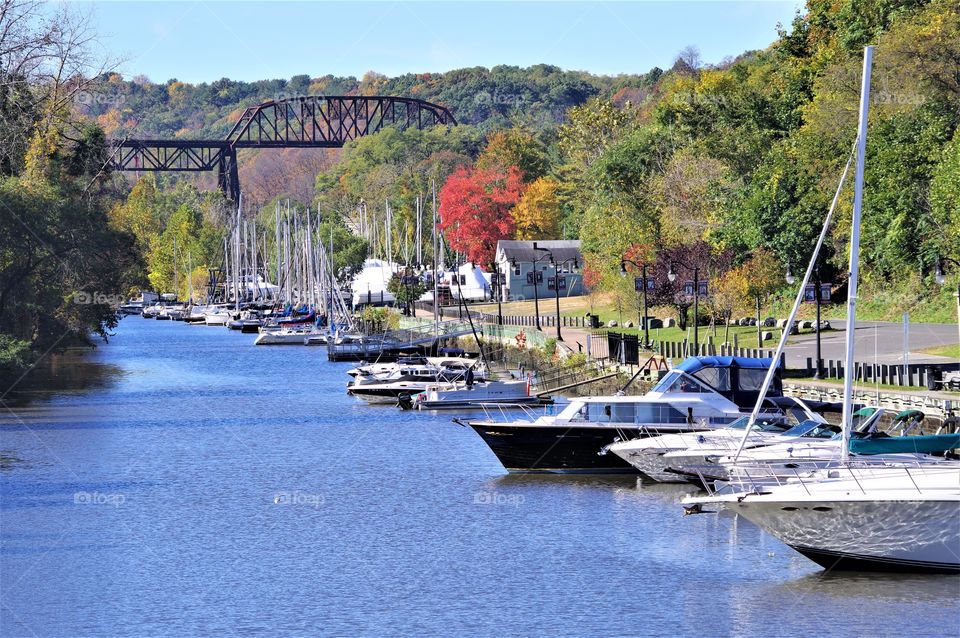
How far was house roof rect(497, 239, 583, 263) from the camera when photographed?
138m

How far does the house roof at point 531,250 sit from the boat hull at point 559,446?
89.6 meters

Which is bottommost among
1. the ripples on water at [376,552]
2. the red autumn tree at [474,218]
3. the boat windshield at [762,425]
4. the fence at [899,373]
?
the ripples on water at [376,552]

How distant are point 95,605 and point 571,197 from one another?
418 feet

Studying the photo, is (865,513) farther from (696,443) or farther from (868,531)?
(696,443)

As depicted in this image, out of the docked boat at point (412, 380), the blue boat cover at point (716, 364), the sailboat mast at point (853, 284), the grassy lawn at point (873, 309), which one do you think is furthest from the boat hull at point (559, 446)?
the grassy lawn at point (873, 309)

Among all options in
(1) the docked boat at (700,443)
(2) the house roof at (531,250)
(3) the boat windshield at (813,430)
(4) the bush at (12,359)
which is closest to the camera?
(3) the boat windshield at (813,430)

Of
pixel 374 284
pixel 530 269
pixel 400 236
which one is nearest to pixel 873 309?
pixel 530 269

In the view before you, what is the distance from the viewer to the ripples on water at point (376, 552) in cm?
3053

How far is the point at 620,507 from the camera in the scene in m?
41.5

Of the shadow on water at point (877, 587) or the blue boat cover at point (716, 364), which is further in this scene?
the blue boat cover at point (716, 364)

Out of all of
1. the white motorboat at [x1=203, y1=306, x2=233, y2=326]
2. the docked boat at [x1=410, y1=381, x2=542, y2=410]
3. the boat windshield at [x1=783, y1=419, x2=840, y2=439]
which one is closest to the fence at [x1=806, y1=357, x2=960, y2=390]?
the boat windshield at [x1=783, y1=419, x2=840, y2=439]

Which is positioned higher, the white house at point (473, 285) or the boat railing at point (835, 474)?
the white house at point (473, 285)

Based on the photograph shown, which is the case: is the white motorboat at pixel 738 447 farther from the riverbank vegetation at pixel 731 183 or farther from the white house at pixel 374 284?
the white house at pixel 374 284

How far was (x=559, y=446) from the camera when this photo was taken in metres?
46.7
